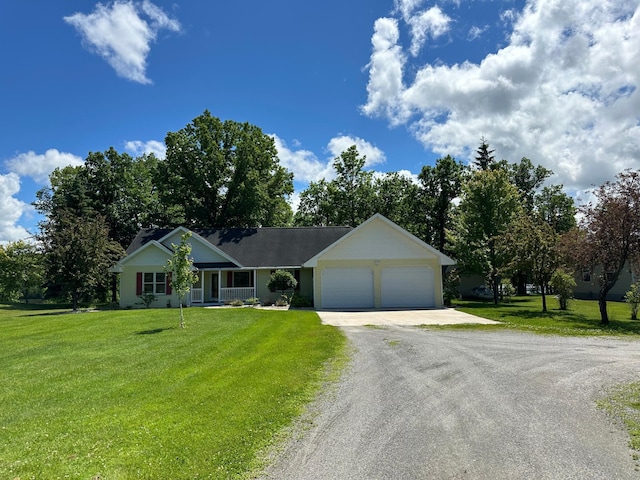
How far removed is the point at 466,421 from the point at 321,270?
19094 mm

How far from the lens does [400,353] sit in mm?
10961

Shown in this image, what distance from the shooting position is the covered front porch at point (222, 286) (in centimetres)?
2716

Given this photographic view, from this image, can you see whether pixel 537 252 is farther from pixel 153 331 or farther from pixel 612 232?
pixel 153 331

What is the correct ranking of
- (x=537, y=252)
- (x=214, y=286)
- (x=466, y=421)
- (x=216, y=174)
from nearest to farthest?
(x=466, y=421) → (x=537, y=252) → (x=214, y=286) → (x=216, y=174)

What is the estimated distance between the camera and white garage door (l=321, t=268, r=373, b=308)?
24.9 metres

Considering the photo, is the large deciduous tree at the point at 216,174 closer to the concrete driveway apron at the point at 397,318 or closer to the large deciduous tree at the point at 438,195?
the large deciduous tree at the point at 438,195

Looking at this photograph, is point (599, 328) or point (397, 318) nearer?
point (599, 328)

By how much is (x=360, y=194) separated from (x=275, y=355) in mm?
35615

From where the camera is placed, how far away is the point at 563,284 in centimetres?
2445

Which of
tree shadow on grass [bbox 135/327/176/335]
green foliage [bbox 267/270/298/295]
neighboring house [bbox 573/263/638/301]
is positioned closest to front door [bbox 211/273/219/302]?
green foliage [bbox 267/270/298/295]

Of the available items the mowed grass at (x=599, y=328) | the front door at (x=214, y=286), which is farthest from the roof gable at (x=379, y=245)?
the front door at (x=214, y=286)

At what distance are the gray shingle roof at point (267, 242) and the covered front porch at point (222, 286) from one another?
1.11 meters

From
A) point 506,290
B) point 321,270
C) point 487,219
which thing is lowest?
point 506,290

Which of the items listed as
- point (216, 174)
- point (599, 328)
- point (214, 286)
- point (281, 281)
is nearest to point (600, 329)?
point (599, 328)
